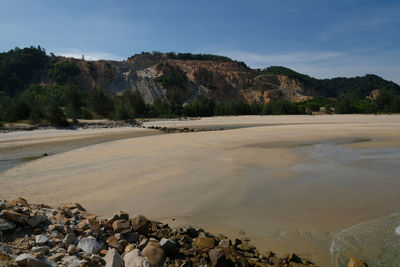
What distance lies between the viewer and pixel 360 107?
63500 mm

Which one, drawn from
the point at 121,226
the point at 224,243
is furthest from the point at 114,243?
the point at 224,243

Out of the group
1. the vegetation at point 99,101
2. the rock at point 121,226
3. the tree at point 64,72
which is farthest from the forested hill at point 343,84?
the rock at point 121,226

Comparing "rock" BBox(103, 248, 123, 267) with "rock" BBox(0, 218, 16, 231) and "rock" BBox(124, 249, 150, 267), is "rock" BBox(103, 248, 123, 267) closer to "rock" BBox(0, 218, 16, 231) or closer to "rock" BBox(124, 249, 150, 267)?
"rock" BBox(124, 249, 150, 267)

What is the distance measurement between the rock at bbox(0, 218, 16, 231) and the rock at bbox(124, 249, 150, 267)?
207 cm

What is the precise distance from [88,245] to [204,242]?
6.45ft

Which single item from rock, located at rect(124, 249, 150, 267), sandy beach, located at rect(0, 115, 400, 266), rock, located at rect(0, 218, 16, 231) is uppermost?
rock, located at rect(0, 218, 16, 231)

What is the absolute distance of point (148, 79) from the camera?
105m

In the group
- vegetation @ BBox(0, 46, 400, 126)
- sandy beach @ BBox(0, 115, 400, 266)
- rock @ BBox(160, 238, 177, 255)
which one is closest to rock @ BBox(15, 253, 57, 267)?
rock @ BBox(160, 238, 177, 255)

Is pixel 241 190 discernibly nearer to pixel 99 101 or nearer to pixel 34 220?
pixel 34 220

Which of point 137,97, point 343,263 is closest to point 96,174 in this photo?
point 343,263

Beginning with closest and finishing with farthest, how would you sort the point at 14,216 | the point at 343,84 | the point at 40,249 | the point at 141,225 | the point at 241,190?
the point at 40,249, the point at 14,216, the point at 141,225, the point at 241,190, the point at 343,84

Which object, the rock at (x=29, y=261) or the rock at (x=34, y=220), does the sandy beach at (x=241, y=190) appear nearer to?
the rock at (x=34, y=220)

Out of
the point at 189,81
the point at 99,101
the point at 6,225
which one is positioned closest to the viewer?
the point at 6,225

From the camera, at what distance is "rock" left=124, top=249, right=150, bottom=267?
350cm
